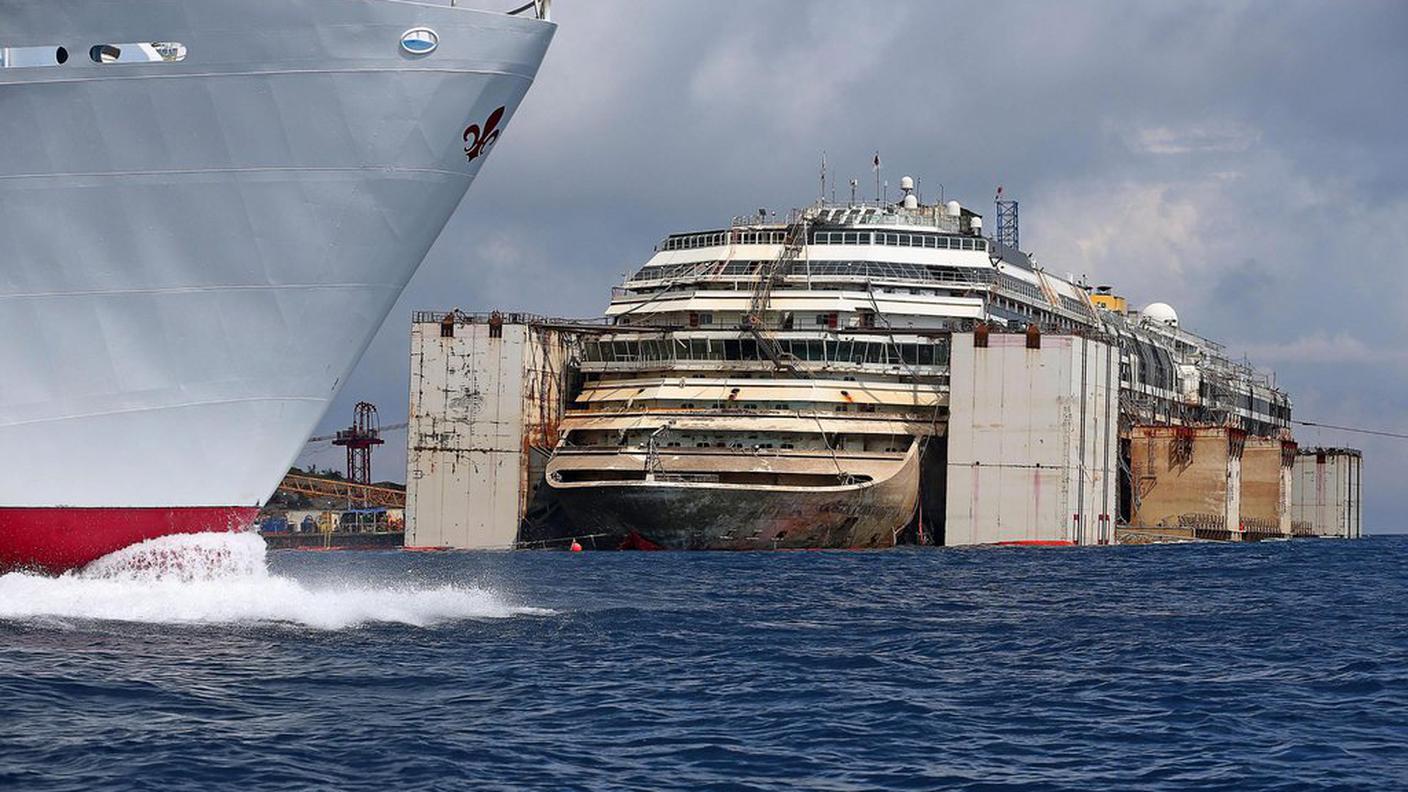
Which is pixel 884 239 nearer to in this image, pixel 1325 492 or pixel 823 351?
pixel 823 351

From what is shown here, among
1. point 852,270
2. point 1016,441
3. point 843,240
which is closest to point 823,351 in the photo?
point 852,270

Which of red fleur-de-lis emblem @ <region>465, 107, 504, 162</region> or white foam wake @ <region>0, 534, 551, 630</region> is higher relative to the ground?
red fleur-de-lis emblem @ <region>465, 107, 504, 162</region>

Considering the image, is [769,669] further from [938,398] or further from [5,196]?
[938,398]

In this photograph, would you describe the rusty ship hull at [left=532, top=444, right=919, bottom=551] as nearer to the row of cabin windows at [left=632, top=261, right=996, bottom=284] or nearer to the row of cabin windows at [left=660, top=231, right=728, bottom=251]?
the row of cabin windows at [left=632, top=261, right=996, bottom=284]

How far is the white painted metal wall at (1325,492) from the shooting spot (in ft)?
468

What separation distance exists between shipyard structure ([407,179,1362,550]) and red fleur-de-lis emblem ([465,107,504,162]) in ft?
143

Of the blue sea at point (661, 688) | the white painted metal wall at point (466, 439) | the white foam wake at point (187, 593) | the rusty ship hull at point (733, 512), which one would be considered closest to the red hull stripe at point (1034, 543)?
the rusty ship hull at point (733, 512)

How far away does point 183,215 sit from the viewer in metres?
28.2

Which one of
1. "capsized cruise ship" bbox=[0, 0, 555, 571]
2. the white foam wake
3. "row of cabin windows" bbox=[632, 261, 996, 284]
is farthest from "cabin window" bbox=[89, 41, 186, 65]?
"row of cabin windows" bbox=[632, 261, 996, 284]

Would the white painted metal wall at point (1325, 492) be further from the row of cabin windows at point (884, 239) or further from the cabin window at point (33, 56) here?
the cabin window at point (33, 56)

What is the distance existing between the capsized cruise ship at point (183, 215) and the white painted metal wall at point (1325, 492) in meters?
125

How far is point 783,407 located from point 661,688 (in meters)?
55.8

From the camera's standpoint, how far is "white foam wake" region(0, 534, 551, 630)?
2858 centimetres

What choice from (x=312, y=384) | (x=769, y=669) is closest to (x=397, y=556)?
(x=312, y=384)
